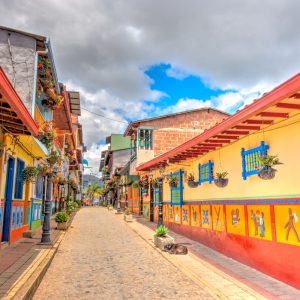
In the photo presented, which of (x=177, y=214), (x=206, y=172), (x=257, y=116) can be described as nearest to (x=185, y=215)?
(x=177, y=214)

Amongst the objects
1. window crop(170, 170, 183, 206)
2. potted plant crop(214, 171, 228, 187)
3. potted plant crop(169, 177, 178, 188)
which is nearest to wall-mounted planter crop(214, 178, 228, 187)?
potted plant crop(214, 171, 228, 187)

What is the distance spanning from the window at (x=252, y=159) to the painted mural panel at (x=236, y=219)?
104 centimetres

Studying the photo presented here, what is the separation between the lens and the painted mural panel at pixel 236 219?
29.8ft

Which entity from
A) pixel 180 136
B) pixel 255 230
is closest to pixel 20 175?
pixel 255 230

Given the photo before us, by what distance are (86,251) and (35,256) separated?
7.08 ft

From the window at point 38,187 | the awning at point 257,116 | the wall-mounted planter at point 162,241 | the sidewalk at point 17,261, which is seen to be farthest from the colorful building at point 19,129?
the awning at point 257,116

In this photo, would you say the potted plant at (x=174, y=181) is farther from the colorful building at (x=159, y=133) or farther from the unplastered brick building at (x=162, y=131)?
the unplastered brick building at (x=162, y=131)

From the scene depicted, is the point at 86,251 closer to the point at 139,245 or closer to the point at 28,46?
the point at 139,245

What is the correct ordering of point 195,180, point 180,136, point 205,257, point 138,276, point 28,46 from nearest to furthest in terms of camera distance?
point 138,276 → point 205,257 → point 28,46 → point 195,180 → point 180,136

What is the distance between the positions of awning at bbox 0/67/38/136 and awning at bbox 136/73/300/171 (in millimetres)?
4624

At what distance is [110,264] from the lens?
28.8 feet

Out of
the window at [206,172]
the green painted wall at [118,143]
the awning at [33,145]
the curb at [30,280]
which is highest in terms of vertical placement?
the green painted wall at [118,143]

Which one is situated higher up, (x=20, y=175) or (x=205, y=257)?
(x=20, y=175)

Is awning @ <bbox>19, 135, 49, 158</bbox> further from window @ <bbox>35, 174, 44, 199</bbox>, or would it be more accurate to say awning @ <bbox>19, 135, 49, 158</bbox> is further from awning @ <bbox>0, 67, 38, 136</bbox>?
window @ <bbox>35, 174, 44, 199</bbox>
